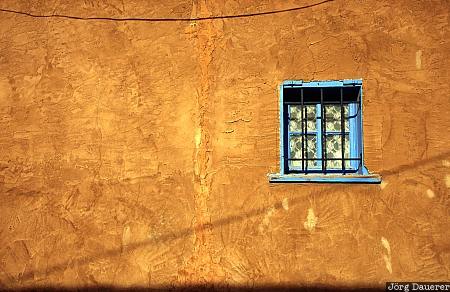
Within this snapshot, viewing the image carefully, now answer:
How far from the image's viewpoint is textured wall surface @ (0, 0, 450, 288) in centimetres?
375

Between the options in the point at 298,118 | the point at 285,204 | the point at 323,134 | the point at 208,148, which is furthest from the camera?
the point at 298,118

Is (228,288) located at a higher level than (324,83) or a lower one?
lower

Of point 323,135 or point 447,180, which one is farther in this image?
point 323,135

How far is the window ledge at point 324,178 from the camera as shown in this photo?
12.3 feet

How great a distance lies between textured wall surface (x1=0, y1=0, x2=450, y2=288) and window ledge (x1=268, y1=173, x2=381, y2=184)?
0.07 meters

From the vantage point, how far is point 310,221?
3.78m

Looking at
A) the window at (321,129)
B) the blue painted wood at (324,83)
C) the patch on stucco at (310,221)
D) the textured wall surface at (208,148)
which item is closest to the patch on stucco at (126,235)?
the textured wall surface at (208,148)

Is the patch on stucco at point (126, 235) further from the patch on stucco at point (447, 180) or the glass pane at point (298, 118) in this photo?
the patch on stucco at point (447, 180)

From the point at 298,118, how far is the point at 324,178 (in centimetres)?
70

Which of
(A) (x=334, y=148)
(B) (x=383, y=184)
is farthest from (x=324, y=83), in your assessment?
(B) (x=383, y=184)

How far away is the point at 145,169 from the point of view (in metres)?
3.97

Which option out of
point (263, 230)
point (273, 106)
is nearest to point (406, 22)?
point (273, 106)

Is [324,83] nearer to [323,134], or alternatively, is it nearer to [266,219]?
[323,134]

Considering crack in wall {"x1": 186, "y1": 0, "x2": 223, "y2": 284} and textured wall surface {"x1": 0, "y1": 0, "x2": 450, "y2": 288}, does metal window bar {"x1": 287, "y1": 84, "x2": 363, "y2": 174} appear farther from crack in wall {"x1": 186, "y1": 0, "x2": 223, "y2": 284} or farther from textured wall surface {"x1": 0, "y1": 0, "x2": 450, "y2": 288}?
crack in wall {"x1": 186, "y1": 0, "x2": 223, "y2": 284}
